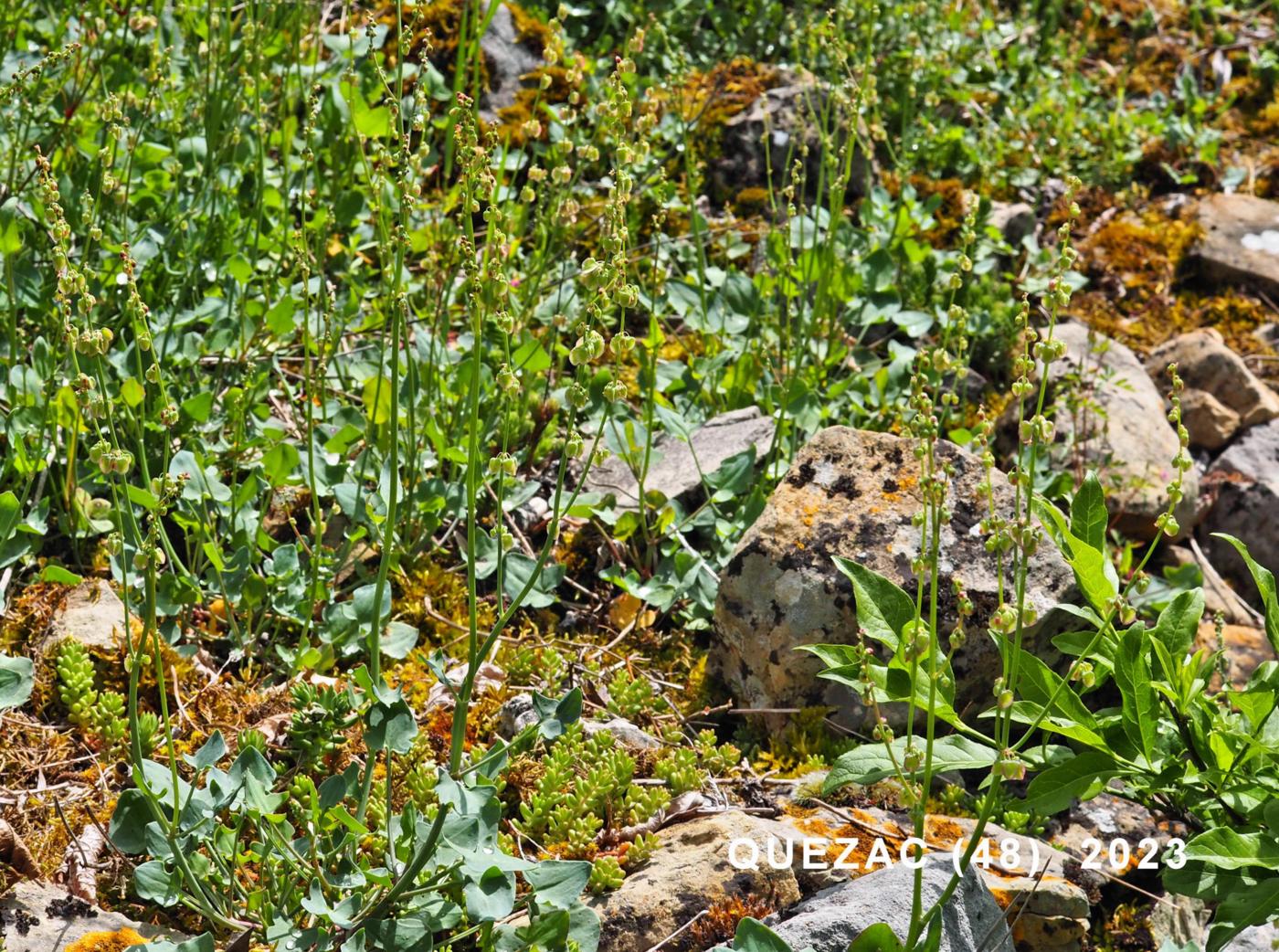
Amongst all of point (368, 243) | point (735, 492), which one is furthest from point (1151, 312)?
point (368, 243)

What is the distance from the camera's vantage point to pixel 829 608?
315cm

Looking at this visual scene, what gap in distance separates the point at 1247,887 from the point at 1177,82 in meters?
4.66

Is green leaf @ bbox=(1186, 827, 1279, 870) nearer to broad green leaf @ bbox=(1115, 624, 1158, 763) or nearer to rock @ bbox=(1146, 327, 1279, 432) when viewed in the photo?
broad green leaf @ bbox=(1115, 624, 1158, 763)

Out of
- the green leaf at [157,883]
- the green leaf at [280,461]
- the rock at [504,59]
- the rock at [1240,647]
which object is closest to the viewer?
the green leaf at [157,883]

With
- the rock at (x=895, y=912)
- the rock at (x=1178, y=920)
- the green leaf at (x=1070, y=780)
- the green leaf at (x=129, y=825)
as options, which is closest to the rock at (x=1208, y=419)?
the rock at (x=1178, y=920)

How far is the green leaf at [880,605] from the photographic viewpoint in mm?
2629

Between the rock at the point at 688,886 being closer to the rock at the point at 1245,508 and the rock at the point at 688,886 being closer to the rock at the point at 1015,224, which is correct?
the rock at the point at 1245,508

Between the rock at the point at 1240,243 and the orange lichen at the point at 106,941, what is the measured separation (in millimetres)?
4514

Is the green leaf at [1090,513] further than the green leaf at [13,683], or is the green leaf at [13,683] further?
the green leaf at [1090,513]

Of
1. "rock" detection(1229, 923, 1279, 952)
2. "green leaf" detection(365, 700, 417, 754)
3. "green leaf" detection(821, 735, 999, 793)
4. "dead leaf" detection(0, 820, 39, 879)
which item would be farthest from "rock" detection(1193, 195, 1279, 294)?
"dead leaf" detection(0, 820, 39, 879)

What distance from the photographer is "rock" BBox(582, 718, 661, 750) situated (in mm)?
3127

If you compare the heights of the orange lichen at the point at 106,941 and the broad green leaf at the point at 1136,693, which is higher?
the broad green leaf at the point at 1136,693

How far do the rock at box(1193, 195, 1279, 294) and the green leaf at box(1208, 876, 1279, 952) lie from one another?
3298 mm

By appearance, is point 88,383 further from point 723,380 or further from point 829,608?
point 723,380
